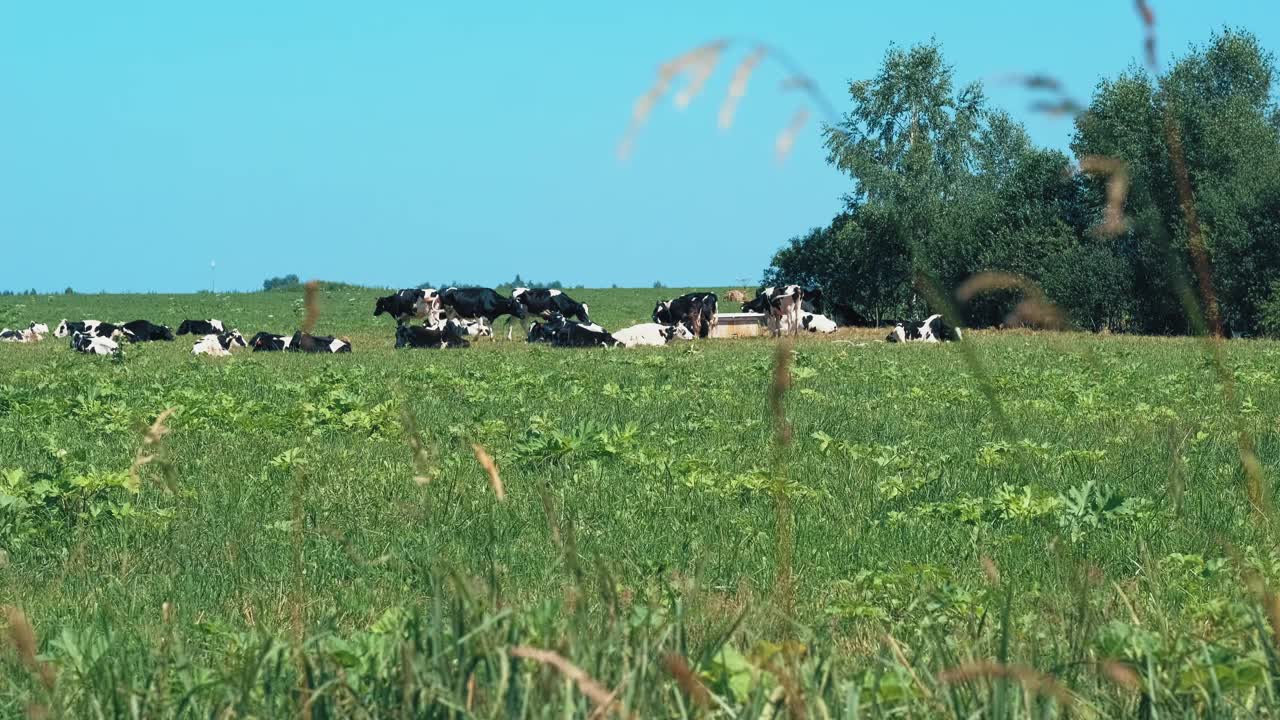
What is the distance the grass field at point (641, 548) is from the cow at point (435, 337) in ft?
41.6

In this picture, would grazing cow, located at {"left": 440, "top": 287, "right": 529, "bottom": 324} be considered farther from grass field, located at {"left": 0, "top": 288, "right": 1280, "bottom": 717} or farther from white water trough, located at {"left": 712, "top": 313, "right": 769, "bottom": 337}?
grass field, located at {"left": 0, "top": 288, "right": 1280, "bottom": 717}

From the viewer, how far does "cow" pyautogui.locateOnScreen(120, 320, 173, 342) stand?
3716cm

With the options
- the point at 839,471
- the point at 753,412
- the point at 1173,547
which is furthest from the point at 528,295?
the point at 1173,547

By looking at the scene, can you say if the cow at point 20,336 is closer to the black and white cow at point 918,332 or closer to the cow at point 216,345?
the cow at point 216,345

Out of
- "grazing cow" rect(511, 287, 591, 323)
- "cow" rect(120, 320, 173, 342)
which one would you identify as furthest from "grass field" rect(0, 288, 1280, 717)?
"grazing cow" rect(511, 287, 591, 323)

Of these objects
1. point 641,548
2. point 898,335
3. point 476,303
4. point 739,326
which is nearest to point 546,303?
point 476,303

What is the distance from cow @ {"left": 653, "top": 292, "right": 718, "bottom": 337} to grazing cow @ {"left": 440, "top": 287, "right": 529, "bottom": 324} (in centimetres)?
447

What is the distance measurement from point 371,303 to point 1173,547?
66.0 metres

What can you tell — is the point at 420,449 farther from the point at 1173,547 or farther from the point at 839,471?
the point at 839,471

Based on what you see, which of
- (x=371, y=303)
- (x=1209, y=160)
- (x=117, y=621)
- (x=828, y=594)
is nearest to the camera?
(x=117, y=621)

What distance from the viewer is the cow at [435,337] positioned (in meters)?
32.5

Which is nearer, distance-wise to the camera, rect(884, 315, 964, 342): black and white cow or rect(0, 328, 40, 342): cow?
rect(884, 315, 964, 342): black and white cow

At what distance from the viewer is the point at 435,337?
32562 millimetres

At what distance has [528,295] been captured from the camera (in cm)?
4141
